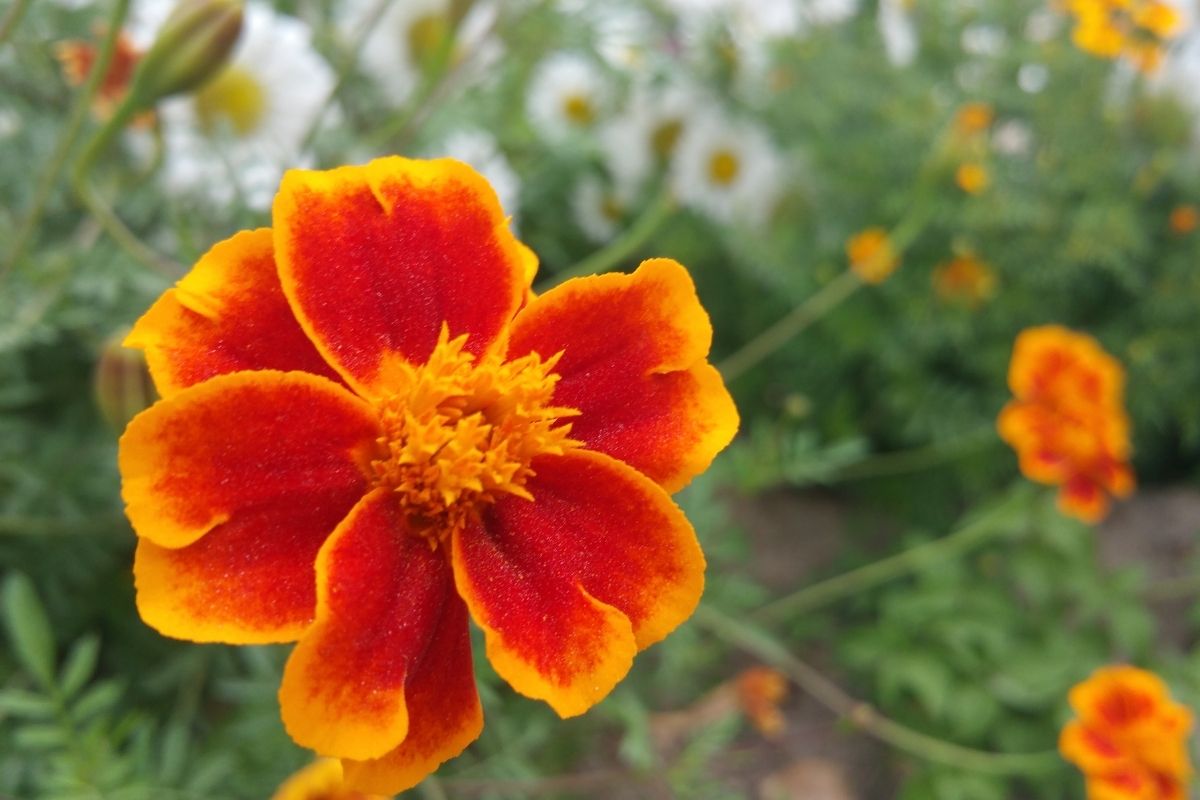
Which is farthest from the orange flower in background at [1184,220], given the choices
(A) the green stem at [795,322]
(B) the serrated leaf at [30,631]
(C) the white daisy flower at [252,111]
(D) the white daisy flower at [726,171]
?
(B) the serrated leaf at [30,631]

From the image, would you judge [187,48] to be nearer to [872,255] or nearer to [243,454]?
[243,454]

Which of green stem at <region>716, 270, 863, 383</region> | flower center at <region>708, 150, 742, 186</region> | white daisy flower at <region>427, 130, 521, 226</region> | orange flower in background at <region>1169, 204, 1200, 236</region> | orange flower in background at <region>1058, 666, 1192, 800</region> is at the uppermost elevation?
white daisy flower at <region>427, 130, 521, 226</region>

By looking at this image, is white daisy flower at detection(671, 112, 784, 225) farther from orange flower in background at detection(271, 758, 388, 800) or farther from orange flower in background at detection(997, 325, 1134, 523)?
orange flower in background at detection(271, 758, 388, 800)

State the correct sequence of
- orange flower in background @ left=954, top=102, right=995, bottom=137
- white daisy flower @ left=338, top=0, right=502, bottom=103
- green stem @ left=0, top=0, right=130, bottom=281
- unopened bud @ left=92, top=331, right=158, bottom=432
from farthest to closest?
orange flower in background @ left=954, top=102, right=995, bottom=137, white daisy flower @ left=338, top=0, right=502, bottom=103, unopened bud @ left=92, top=331, right=158, bottom=432, green stem @ left=0, top=0, right=130, bottom=281

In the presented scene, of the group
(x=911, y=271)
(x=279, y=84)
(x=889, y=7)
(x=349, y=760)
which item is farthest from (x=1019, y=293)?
(x=349, y=760)

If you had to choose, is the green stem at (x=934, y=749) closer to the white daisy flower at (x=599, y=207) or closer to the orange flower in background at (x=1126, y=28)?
the white daisy flower at (x=599, y=207)

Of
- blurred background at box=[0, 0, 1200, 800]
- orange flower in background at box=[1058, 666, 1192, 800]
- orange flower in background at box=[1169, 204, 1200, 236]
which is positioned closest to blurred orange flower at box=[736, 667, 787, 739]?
blurred background at box=[0, 0, 1200, 800]

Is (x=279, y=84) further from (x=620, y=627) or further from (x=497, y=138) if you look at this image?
(x=620, y=627)

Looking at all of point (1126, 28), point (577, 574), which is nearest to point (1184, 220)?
point (1126, 28)
